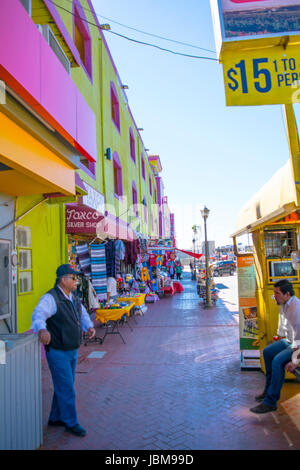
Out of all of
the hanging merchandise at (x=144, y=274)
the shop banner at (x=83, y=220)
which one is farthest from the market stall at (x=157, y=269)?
the shop banner at (x=83, y=220)

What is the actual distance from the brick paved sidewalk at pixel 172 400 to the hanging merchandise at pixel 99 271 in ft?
5.65

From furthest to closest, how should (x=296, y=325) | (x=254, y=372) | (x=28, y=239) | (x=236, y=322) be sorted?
(x=236, y=322), (x=28, y=239), (x=254, y=372), (x=296, y=325)

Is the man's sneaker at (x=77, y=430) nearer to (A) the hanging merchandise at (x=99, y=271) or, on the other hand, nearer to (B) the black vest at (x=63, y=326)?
(B) the black vest at (x=63, y=326)

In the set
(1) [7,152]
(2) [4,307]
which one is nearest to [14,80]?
(1) [7,152]

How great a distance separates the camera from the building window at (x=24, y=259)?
6.77 m

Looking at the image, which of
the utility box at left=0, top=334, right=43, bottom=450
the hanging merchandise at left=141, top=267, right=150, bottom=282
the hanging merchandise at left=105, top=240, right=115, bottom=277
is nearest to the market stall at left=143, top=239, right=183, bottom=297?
the hanging merchandise at left=141, top=267, right=150, bottom=282

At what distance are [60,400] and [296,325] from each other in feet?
10.1

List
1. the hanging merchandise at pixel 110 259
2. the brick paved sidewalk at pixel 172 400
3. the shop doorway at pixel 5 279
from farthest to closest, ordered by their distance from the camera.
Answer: the hanging merchandise at pixel 110 259
the shop doorway at pixel 5 279
the brick paved sidewalk at pixel 172 400

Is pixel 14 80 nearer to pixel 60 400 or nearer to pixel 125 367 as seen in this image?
pixel 60 400

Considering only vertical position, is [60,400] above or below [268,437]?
above

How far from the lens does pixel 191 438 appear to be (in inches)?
149

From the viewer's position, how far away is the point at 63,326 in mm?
3924

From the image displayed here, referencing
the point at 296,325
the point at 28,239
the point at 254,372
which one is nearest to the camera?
the point at 296,325

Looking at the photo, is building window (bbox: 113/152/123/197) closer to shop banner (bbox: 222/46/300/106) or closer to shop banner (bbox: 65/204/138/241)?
shop banner (bbox: 65/204/138/241)
